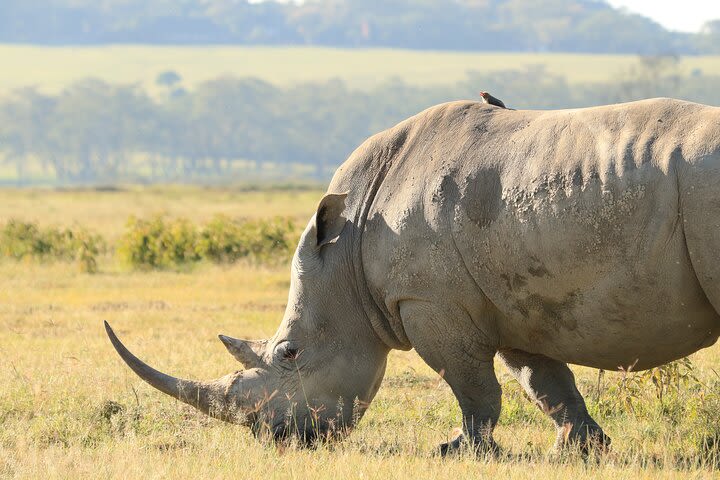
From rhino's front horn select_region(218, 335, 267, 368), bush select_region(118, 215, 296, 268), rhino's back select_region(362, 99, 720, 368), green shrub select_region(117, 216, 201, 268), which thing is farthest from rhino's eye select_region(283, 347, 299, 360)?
green shrub select_region(117, 216, 201, 268)

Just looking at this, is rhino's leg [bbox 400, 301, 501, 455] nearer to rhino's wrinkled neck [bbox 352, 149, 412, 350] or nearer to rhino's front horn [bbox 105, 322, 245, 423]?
rhino's wrinkled neck [bbox 352, 149, 412, 350]

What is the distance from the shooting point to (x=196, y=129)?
7392 inches

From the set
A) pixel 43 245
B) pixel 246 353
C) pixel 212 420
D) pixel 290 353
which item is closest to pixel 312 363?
pixel 290 353

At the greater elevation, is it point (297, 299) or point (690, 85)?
point (690, 85)

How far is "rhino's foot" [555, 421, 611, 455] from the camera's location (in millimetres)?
7160

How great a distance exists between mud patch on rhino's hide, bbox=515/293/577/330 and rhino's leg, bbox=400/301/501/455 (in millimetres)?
377

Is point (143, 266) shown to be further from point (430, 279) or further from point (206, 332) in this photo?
point (430, 279)

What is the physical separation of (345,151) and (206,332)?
180 meters

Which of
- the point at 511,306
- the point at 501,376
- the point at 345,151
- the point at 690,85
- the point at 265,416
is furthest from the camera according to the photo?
the point at 345,151

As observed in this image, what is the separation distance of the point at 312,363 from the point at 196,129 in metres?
183

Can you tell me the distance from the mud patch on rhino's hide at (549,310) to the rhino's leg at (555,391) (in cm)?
91

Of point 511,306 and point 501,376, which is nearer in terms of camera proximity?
point 511,306

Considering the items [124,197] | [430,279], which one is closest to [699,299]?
[430,279]

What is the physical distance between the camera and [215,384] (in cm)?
730
